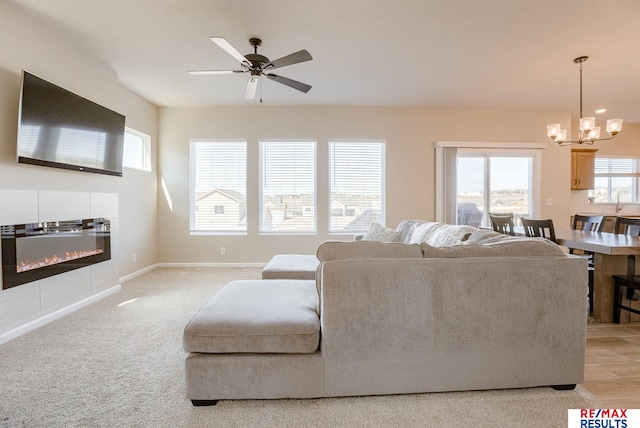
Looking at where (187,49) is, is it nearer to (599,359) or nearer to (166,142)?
(166,142)

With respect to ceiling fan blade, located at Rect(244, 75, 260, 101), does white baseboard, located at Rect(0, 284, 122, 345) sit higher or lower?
lower

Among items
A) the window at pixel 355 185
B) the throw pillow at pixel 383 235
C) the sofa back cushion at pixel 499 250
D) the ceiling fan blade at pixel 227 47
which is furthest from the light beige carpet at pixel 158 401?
the window at pixel 355 185

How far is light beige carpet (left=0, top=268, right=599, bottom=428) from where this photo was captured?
151cm

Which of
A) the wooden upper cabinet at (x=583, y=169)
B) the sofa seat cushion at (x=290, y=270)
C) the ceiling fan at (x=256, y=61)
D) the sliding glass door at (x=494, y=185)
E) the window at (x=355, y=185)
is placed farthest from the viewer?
the wooden upper cabinet at (x=583, y=169)

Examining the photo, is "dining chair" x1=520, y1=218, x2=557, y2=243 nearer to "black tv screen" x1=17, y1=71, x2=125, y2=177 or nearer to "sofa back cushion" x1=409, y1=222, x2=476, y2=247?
"sofa back cushion" x1=409, y1=222, x2=476, y2=247

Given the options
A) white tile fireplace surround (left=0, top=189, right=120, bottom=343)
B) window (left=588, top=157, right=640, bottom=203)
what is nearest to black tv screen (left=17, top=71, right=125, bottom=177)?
white tile fireplace surround (left=0, top=189, right=120, bottom=343)

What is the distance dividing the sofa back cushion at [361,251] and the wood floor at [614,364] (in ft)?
4.37

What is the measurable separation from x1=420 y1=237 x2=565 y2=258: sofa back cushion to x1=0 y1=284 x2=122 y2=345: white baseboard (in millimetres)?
3326

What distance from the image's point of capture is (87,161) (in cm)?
325

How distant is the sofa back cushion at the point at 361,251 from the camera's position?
1.67m

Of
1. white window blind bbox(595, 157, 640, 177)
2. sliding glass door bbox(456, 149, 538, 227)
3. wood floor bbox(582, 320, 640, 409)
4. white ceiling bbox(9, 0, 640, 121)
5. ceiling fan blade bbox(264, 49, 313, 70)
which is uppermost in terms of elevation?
white ceiling bbox(9, 0, 640, 121)

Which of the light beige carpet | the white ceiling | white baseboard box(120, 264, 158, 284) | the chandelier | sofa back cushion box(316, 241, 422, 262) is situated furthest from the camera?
white baseboard box(120, 264, 158, 284)

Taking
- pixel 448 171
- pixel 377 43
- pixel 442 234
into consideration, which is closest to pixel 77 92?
pixel 377 43

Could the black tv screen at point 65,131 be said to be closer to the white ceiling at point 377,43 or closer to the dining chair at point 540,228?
the white ceiling at point 377,43
